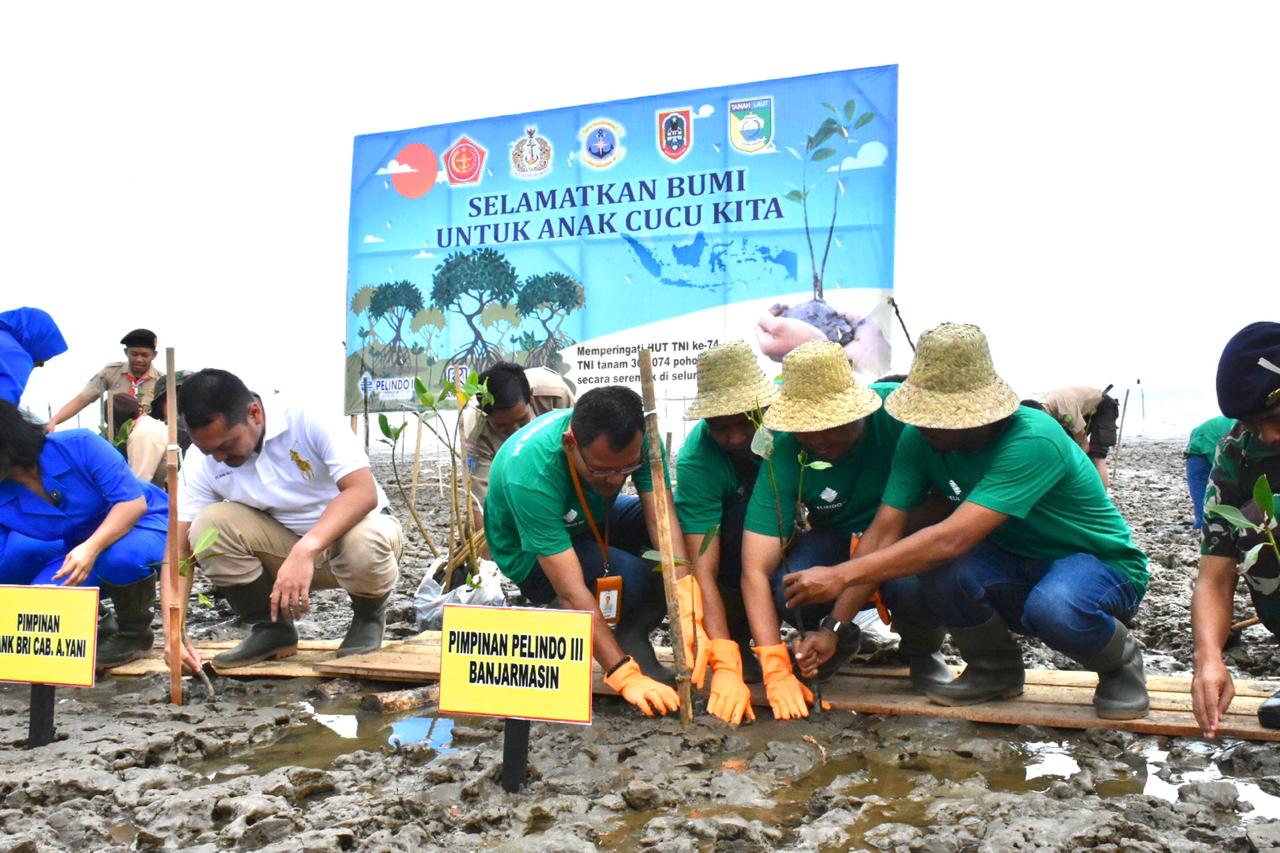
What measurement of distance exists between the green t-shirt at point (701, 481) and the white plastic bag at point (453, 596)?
3.55 feet

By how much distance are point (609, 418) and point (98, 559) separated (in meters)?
2.11

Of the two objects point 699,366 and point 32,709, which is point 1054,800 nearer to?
point 699,366

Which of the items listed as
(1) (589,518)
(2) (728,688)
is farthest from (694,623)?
(1) (589,518)

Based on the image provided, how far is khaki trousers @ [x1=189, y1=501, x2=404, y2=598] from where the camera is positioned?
3744mm

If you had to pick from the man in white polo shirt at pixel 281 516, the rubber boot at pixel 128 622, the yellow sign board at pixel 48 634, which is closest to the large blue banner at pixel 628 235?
the man in white polo shirt at pixel 281 516

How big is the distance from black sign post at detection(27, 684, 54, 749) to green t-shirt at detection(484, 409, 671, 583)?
128 cm

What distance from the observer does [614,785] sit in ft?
8.04

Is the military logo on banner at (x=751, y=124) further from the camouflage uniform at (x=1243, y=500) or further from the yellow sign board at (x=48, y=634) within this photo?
the yellow sign board at (x=48, y=634)

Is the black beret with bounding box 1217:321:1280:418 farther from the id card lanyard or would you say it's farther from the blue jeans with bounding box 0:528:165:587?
the blue jeans with bounding box 0:528:165:587

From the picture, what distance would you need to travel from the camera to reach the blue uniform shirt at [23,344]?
14.5ft

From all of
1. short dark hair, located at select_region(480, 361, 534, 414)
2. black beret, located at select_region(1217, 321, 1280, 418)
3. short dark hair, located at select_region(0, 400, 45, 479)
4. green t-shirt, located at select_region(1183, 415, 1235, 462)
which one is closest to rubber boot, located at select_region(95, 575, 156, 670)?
short dark hair, located at select_region(0, 400, 45, 479)

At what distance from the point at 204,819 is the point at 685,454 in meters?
1.65

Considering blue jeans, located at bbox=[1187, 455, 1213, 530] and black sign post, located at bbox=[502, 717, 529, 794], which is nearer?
black sign post, located at bbox=[502, 717, 529, 794]

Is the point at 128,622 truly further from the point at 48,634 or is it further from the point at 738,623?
the point at 738,623
